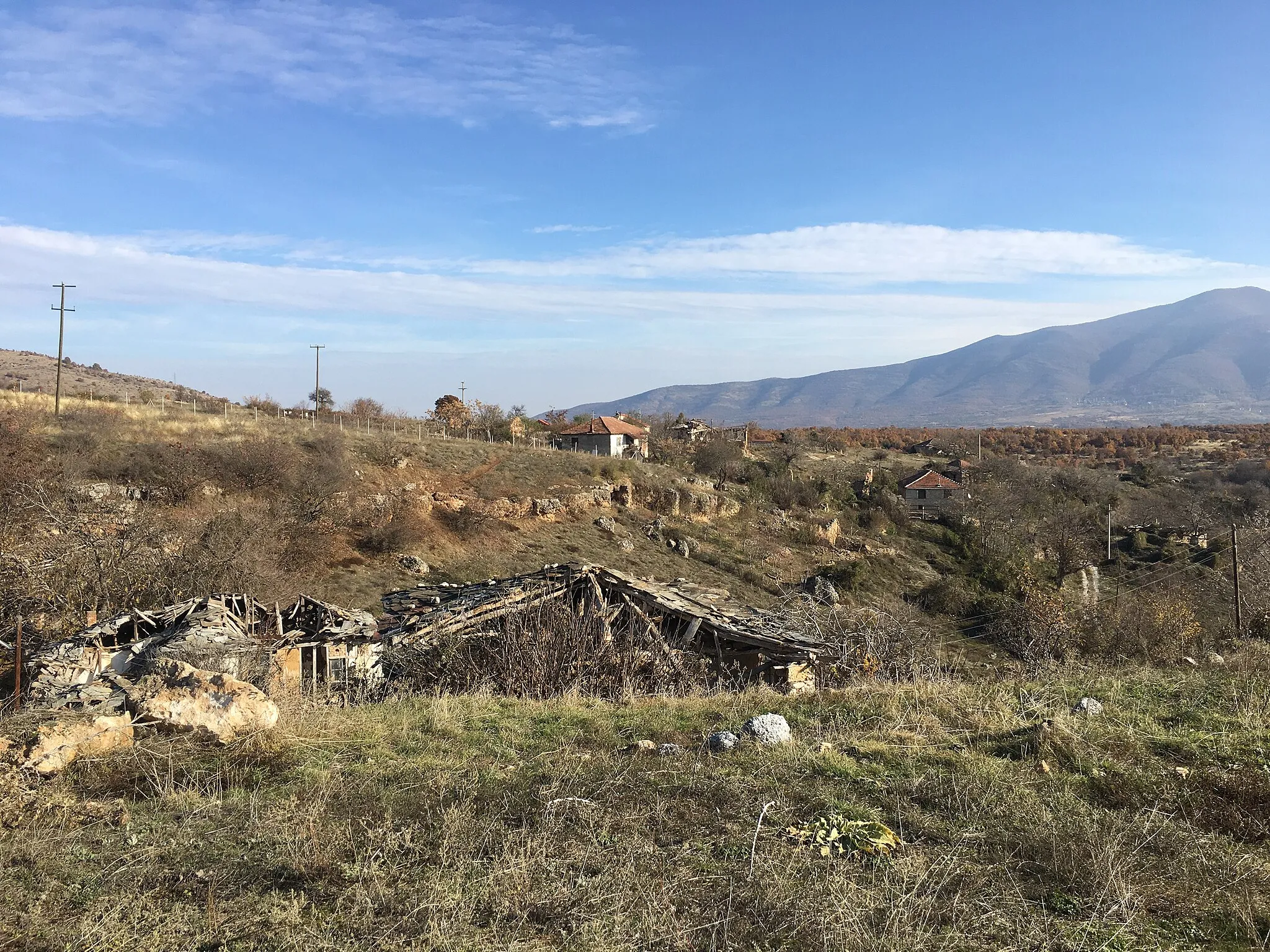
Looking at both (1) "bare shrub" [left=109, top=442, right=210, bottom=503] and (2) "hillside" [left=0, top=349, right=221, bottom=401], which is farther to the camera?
(2) "hillside" [left=0, top=349, right=221, bottom=401]

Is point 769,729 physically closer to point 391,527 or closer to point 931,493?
point 391,527

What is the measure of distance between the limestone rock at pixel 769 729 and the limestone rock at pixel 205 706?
3.87m

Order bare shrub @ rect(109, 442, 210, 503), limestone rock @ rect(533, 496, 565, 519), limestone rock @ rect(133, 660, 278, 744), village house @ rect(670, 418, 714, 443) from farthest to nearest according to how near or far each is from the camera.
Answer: village house @ rect(670, 418, 714, 443) < limestone rock @ rect(533, 496, 565, 519) < bare shrub @ rect(109, 442, 210, 503) < limestone rock @ rect(133, 660, 278, 744)

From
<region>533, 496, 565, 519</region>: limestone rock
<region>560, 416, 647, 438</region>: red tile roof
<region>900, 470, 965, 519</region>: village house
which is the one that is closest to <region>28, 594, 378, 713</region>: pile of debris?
<region>533, 496, 565, 519</region>: limestone rock

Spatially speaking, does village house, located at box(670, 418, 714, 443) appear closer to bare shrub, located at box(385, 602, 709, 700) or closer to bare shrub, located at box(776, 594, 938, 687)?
bare shrub, located at box(776, 594, 938, 687)

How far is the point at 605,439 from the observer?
55656mm

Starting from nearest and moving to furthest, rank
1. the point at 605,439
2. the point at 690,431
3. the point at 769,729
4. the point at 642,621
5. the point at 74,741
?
the point at 74,741 → the point at 769,729 → the point at 642,621 → the point at 605,439 → the point at 690,431

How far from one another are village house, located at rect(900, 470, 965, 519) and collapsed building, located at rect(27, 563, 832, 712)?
139 feet

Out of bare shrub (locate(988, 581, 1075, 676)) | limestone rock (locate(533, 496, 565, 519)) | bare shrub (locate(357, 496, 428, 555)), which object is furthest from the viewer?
limestone rock (locate(533, 496, 565, 519))

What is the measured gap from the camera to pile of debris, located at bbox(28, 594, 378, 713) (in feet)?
27.3

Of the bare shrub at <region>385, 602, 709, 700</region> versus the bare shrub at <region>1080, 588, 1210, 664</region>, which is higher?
the bare shrub at <region>385, 602, 709, 700</region>

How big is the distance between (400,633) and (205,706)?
6.39m

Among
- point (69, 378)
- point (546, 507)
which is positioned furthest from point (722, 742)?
point (69, 378)

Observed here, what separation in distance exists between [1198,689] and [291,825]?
A: 27.8ft
